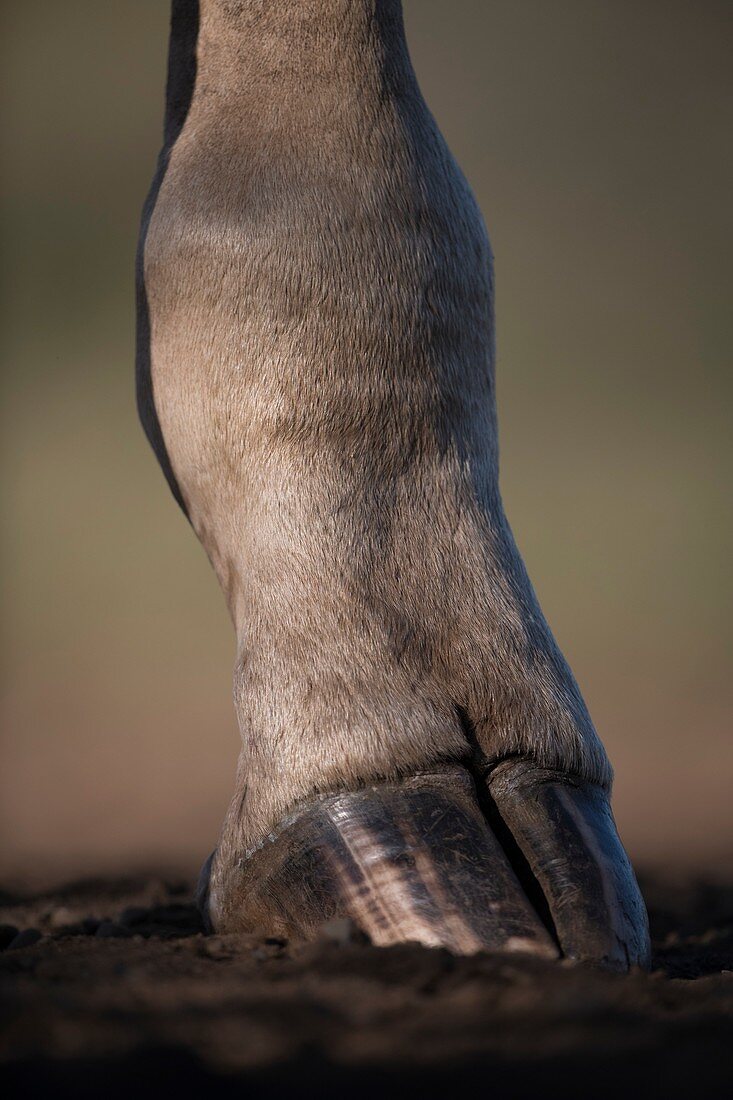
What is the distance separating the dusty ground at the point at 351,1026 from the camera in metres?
0.49

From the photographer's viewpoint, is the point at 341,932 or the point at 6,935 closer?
the point at 341,932

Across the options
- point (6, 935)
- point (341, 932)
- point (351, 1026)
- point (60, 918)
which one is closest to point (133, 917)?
point (60, 918)

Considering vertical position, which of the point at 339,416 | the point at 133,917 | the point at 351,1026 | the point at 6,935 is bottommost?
the point at 133,917

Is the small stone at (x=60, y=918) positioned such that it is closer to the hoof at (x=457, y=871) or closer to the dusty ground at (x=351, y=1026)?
the hoof at (x=457, y=871)

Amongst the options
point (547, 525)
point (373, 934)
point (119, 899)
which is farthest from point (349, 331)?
point (547, 525)

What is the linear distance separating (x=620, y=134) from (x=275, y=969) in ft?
11.2

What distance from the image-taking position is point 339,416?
39.6 inches

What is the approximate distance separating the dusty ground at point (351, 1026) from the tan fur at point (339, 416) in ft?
0.71

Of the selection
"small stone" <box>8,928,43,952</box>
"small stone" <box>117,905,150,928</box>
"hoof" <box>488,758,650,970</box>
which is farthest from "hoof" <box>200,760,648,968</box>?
"small stone" <box>117,905,150,928</box>

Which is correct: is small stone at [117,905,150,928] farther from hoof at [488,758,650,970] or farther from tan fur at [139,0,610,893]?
hoof at [488,758,650,970]

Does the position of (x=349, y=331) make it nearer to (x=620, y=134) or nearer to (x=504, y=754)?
(x=504, y=754)

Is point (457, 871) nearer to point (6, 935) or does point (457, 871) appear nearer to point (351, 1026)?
point (351, 1026)

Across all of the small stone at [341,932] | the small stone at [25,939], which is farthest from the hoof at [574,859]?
the small stone at [25,939]

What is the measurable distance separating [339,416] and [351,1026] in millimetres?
573
